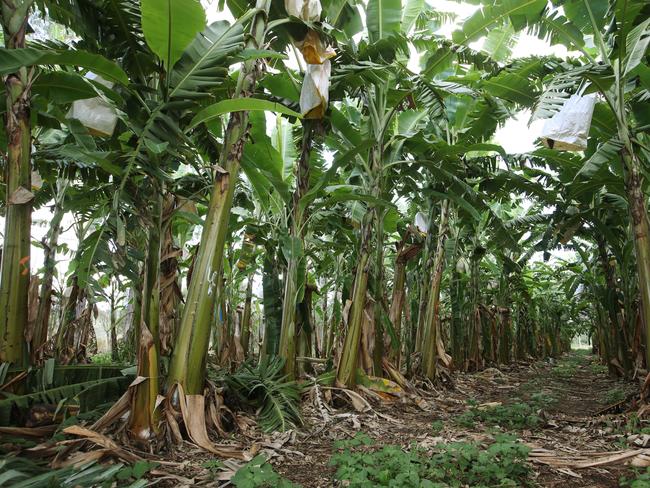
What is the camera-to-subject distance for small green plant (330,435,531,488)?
81.4 inches

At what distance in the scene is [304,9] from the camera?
321 centimetres

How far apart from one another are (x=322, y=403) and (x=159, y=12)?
10.6ft

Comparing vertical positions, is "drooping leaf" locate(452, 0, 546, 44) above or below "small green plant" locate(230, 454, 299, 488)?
above

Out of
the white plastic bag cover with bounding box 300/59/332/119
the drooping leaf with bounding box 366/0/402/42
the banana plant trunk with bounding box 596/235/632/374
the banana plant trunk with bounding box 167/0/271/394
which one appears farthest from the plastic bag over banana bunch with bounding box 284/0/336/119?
the banana plant trunk with bounding box 596/235/632/374

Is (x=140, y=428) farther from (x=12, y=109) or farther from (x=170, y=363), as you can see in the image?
(x=12, y=109)

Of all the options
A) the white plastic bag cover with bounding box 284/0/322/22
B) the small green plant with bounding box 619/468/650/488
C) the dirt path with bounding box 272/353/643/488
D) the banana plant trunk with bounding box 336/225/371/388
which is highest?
the white plastic bag cover with bounding box 284/0/322/22

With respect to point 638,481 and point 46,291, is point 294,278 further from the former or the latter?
point 638,481

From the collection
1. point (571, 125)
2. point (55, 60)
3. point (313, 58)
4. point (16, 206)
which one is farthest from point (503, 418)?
point (55, 60)

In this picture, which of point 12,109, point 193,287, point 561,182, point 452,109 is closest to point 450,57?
point 452,109

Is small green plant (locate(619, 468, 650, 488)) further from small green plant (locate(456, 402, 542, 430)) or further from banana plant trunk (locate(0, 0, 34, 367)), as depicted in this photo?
banana plant trunk (locate(0, 0, 34, 367))

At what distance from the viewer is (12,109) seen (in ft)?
7.92

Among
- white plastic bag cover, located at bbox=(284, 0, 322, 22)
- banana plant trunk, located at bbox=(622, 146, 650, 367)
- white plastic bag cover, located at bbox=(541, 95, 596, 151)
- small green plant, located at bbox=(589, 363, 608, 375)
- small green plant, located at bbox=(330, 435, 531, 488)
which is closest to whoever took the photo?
small green plant, located at bbox=(330, 435, 531, 488)

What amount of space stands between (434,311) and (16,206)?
4962 mm

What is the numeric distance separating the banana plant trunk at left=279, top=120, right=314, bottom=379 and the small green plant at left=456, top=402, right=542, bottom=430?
150 centimetres
